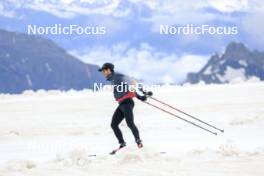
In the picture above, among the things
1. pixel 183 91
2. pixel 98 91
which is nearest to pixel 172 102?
pixel 183 91

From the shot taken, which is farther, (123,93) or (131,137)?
(131,137)

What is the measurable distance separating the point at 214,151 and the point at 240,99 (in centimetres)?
1859

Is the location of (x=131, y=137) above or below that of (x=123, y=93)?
below

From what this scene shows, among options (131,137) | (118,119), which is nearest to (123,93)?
(118,119)

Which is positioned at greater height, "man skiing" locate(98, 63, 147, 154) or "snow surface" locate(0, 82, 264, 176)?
"man skiing" locate(98, 63, 147, 154)

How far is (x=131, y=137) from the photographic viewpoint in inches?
634

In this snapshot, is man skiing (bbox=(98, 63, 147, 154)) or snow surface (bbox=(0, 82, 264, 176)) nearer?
snow surface (bbox=(0, 82, 264, 176))

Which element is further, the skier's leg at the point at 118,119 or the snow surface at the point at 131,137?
the skier's leg at the point at 118,119

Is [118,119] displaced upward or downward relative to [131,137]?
upward

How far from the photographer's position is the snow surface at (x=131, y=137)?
28.9 ft

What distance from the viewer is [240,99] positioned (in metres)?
28.6

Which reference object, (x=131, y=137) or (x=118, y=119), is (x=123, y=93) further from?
(x=131, y=137)

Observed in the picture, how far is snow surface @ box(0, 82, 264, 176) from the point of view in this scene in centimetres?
880

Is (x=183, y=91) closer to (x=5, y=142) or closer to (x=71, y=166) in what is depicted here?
(x=5, y=142)
